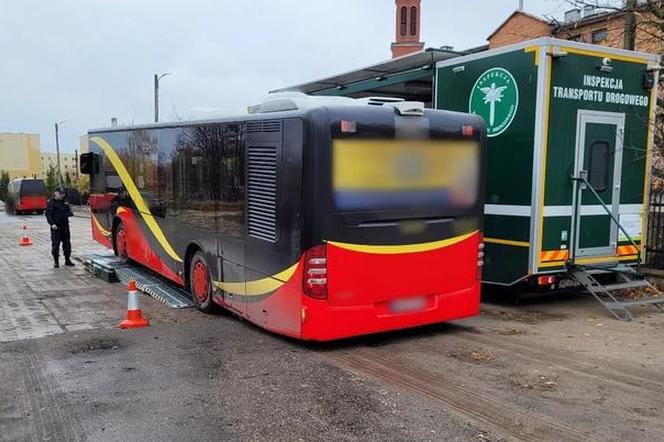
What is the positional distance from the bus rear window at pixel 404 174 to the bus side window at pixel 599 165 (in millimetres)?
2501

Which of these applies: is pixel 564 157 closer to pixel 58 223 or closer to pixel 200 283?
pixel 200 283

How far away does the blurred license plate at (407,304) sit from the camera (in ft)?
21.8

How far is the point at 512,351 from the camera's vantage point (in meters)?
6.47

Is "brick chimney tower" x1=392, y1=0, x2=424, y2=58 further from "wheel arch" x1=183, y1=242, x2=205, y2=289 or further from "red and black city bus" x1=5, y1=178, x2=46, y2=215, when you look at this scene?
"wheel arch" x1=183, y1=242, x2=205, y2=289

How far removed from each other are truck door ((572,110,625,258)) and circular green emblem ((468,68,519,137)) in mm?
975

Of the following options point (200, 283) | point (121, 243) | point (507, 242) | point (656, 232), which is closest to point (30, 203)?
point (121, 243)

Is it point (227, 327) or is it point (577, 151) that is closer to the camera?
point (227, 327)

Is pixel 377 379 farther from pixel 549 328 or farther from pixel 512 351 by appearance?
pixel 549 328

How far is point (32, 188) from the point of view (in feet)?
134

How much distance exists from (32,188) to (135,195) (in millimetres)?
34099

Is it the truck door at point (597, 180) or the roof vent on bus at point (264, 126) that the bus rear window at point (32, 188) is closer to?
the roof vent on bus at point (264, 126)

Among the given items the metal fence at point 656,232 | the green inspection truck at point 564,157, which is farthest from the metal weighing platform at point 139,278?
the metal fence at point 656,232

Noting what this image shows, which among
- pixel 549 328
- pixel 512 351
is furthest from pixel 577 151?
pixel 512 351

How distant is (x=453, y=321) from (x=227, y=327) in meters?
2.93
